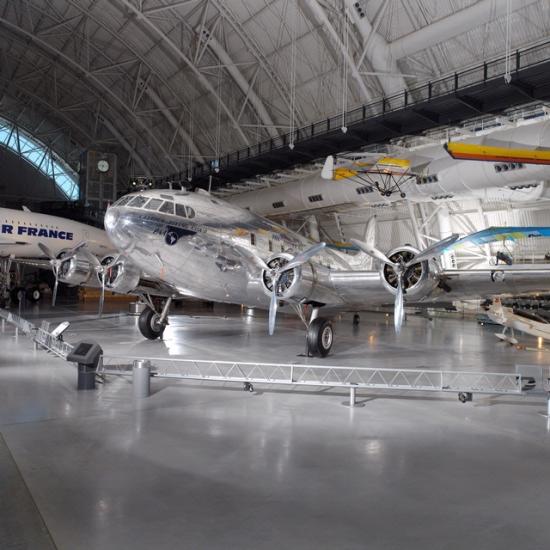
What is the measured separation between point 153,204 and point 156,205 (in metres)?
0.08

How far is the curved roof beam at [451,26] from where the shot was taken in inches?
786

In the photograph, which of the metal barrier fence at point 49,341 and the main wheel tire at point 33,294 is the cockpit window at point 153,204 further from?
the main wheel tire at point 33,294

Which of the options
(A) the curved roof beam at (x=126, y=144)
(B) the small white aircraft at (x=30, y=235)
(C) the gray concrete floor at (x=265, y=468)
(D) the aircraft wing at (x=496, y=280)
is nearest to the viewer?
(C) the gray concrete floor at (x=265, y=468)

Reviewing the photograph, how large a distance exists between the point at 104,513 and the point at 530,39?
23.2 meters

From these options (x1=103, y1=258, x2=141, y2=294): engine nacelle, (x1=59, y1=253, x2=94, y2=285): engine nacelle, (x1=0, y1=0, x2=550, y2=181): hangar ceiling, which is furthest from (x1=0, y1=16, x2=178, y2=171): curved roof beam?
(x1=103, y1=258, x2=141, y2=294): engine nacelle

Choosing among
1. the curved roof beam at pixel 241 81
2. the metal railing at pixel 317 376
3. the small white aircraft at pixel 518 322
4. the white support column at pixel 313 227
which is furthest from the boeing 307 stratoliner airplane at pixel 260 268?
the white support column at pixel 313 227

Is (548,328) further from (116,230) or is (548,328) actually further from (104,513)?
(104,513)

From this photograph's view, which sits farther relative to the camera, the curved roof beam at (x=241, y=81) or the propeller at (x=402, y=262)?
the curved roof beam at (x=241, y=81)

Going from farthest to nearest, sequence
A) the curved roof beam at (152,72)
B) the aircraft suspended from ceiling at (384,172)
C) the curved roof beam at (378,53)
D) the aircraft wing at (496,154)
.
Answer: the curved roof beam at (152,72) → the curved roof beam at (378,53) → the aircraft suspended from ceiling at (384,172) → the aircraft wing at (496,154)

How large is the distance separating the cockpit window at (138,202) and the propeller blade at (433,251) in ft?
21.4

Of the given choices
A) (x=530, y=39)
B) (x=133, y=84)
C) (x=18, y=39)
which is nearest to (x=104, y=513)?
(x=530, y=39)

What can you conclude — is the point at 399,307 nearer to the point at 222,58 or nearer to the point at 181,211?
the point at 181,211

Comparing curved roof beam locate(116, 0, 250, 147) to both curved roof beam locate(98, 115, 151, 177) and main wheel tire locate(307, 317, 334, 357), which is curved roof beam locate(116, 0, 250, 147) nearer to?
curved roof beam locate(98, 115, 151, 177)

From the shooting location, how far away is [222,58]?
30797mm
